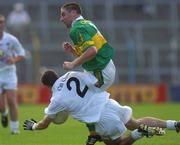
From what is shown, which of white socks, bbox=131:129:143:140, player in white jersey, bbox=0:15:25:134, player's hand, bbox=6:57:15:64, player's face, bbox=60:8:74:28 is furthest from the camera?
player in white jersey, bbox=0:15:25:134

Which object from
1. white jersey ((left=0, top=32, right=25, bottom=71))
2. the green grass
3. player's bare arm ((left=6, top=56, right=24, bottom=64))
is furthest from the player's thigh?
white jersey ((left=0, top=32, right=25, bottom=71))

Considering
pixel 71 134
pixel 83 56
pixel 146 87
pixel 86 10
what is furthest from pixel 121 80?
pixel 83 56

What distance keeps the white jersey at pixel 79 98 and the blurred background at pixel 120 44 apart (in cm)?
1783

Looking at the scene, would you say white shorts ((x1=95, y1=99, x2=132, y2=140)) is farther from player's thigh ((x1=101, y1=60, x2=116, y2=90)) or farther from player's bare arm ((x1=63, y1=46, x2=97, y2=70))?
player's bare arm ((x1=63, y1=46, x2=97, y2=70))

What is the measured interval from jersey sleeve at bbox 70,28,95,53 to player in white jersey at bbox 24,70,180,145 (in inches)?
22.3

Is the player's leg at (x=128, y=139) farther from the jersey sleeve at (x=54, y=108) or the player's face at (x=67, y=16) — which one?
the player's face at (x=67, y=16)

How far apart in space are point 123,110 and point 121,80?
61.2 ft

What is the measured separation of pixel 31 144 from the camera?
1398cm

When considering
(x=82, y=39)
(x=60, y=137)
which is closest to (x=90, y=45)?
(x=82, y=39)

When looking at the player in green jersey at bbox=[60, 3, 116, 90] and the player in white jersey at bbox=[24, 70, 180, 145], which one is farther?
the player in white jersey at bbox=[24, 70, 180, 145]

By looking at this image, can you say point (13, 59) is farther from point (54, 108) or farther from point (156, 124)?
point (156, 124)

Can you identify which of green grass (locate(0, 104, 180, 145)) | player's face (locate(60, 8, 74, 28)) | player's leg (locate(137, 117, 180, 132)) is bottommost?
green grass (locate(0, 104, 180, 145))

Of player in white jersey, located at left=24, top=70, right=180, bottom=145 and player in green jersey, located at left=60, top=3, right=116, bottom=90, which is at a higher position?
player in green jersey, located at left=60, top=3, right=116, bottom=90

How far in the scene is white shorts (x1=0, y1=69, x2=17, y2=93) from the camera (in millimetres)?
17281
